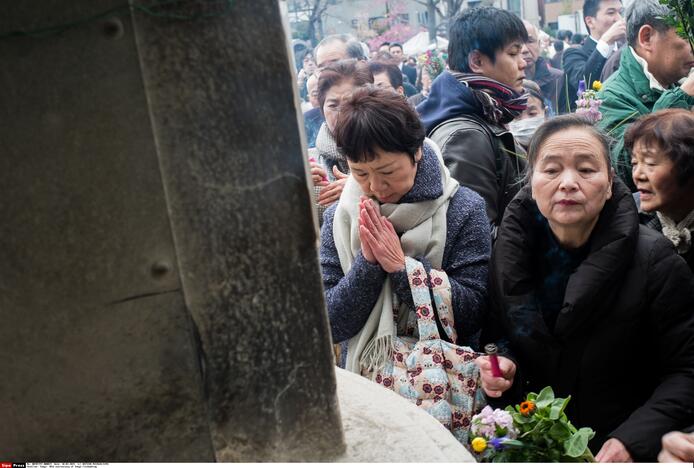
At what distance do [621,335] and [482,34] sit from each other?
5.89 ft

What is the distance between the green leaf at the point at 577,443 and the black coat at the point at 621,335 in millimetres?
190

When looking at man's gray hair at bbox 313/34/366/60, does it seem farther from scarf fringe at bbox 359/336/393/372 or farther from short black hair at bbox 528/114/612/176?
scarf fringe at bbox 359/336/393/372

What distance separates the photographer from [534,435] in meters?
2.40

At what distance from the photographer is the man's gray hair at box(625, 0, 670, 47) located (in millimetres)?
4020

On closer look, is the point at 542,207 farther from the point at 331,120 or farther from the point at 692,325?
the point at 331,120

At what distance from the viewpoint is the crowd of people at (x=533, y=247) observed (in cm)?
256

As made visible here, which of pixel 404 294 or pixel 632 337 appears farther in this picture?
pixel 404 294

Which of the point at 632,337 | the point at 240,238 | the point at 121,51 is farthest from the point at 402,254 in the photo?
the point at 121,51

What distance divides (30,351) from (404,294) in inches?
55.7

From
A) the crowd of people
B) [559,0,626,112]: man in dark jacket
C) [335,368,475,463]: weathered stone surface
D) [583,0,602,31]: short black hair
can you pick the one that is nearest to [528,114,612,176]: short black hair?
the crowd of people

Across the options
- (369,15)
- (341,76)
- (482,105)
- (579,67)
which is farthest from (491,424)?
(369,15)

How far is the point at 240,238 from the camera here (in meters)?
1.83

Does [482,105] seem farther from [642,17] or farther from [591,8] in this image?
[591,8]

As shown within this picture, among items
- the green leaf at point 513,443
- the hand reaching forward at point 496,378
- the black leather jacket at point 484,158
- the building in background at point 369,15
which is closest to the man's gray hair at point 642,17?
the black leather jacket at point 484,158
